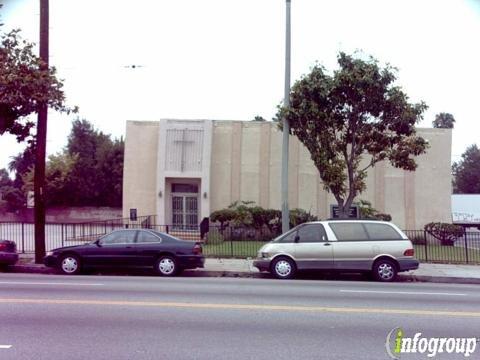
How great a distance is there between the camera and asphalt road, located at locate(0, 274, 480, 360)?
6.10 m

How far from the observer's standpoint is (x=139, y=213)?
99.0 ft

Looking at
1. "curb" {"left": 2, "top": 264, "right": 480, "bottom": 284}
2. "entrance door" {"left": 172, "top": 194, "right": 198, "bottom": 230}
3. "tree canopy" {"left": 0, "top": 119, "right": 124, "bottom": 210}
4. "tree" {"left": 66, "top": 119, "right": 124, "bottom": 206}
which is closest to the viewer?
"curb" {"left": 2, "top": 264, "right": 480, "bottom": 284}

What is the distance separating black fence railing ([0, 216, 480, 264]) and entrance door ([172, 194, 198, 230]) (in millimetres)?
1483

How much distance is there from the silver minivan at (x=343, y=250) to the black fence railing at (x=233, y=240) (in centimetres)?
447

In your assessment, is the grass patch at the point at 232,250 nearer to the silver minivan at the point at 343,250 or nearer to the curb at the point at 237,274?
the curb at the point at 237,274

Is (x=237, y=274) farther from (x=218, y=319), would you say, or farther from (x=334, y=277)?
(x=218, y=319)

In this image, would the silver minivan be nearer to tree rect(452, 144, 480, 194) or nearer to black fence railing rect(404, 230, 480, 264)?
black fence railing rect(404, 230, 480, 264)

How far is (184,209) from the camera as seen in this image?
1195 inches

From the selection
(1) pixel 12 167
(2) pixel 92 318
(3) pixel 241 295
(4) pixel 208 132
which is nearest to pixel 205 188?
(4) pixel 208 132

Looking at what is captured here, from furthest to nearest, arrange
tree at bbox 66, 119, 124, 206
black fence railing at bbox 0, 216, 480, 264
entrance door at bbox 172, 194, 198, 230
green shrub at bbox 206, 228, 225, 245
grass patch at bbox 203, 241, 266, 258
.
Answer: tree at bbox 66, 119, 124, 206 < entrance door at bbox 172, 194, 198, 230 < green shrub at bbox 206, 228, 225, 245 < black fence railing at bbox 0, 216, 480, 264 < grass patch at bbox 203, 241, 266, 258

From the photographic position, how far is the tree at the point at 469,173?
66369mm

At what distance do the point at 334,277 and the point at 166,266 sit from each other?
188 inches

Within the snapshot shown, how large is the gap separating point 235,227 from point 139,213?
7.33m

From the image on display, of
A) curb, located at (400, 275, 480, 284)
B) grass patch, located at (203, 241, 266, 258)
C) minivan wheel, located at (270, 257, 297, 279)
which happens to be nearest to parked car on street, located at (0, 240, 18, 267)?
grass patch, located at (203, 241, 266, 258)
